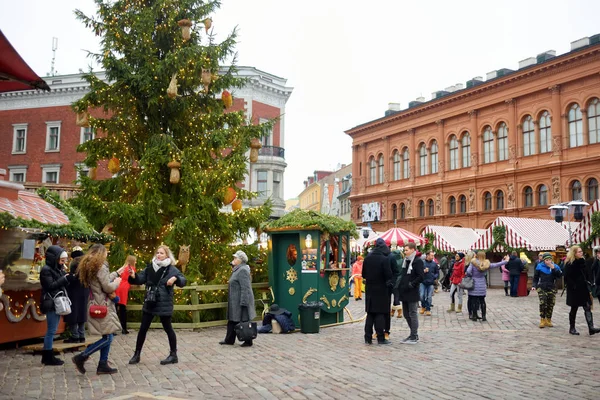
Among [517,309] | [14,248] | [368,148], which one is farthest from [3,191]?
[368,148]

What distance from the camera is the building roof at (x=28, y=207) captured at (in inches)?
411

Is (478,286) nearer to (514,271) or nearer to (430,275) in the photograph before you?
(430,275)

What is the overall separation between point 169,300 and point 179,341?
2.98 m

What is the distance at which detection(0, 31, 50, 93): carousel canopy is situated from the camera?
4.58m

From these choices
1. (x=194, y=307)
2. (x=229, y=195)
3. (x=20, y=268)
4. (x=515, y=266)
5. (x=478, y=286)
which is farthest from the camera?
(x=515, y=266)

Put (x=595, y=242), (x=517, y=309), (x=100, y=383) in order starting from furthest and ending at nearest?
(x=595, y=242), (x=517, y=309), (x=100, y=383)

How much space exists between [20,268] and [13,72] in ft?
23.3

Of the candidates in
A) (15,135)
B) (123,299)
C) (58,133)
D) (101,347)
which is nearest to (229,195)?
(123,299)

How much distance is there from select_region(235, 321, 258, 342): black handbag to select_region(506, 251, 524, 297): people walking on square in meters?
17.7

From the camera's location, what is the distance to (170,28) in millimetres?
16047

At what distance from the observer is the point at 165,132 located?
1645 centimetres

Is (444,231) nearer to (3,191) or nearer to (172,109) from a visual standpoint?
(172,109)

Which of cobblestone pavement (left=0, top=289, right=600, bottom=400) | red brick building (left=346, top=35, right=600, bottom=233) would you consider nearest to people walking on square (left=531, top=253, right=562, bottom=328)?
cobblestone pavement (left=0, top=289, right=600, bottom=400)

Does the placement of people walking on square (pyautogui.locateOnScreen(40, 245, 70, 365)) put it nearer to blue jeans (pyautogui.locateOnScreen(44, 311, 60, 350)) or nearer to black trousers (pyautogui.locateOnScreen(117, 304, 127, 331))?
blue jeans (pyautogui.locateOnScreen(44, 311, 60, 350))
